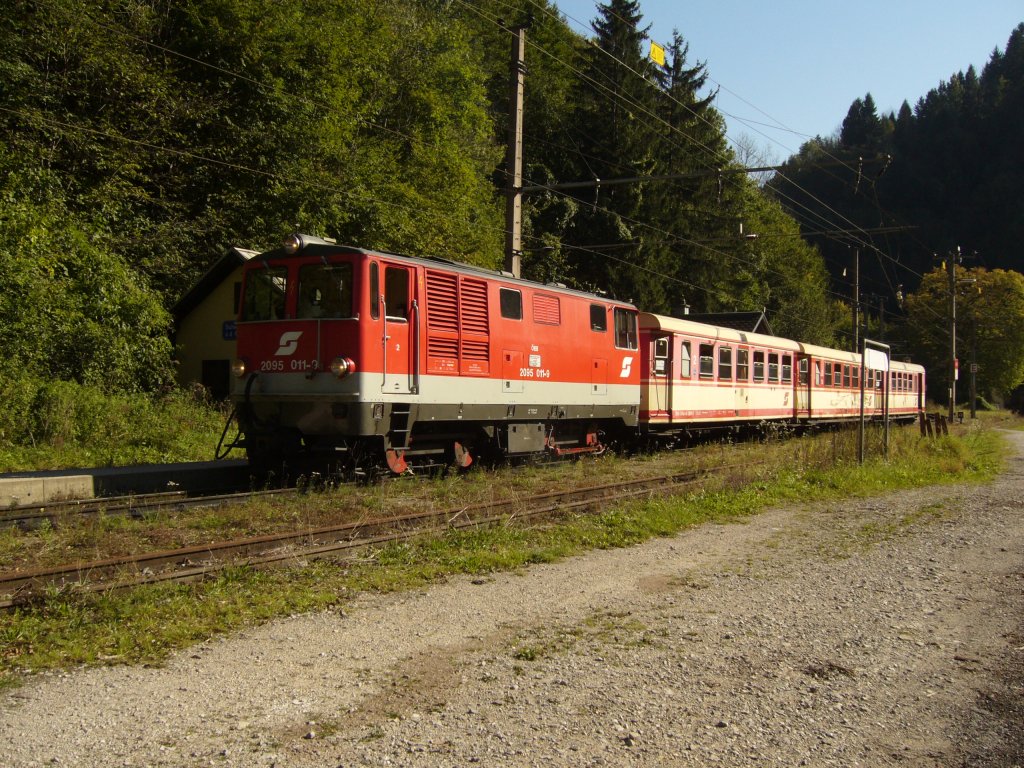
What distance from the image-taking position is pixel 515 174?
17375 millimetres

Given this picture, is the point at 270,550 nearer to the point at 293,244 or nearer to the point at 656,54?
the point at 293,244

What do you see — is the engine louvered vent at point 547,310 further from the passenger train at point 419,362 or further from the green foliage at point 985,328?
the green foliage at point 985,328

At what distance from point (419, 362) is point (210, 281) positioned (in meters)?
13.9

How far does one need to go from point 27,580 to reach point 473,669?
3.59 metres

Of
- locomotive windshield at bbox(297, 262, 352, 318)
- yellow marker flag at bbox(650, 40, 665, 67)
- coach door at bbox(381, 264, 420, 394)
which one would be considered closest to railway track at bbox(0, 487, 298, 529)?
coach door at bbox(381, 264, 420, 394)

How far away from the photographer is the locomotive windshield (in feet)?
36.3

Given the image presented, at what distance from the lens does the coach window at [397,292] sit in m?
11.4

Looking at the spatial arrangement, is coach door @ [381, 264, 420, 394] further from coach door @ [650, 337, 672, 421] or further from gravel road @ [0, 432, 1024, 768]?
coach door @ [650, 337, 672, 421]

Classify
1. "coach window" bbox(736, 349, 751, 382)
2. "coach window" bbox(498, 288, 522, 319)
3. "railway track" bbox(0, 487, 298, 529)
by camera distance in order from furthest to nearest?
"coach window" bbox(736, 349, 751, 382), "coach window" bbox(498, 288, 522, 319), "railway track" bbox(0, 487, 298, 529)

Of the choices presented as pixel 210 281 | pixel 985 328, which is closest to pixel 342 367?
pixel 210 281

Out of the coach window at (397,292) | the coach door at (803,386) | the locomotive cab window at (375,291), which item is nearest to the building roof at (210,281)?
the coach window at (397,292)

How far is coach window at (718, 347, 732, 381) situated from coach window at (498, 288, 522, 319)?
850 centimetres

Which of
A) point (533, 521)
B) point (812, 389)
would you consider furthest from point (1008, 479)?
point (533, 521)

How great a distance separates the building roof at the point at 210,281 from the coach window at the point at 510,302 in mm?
10496
